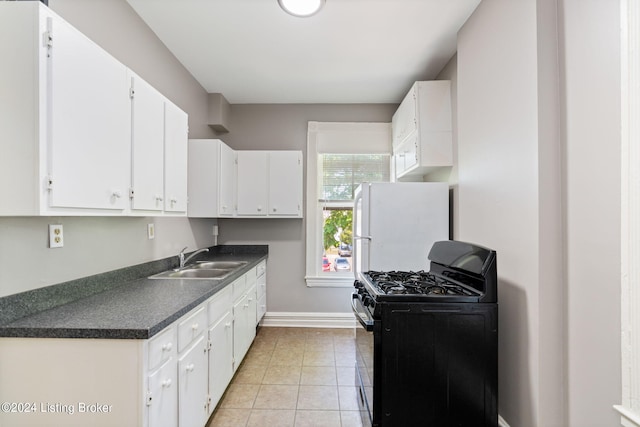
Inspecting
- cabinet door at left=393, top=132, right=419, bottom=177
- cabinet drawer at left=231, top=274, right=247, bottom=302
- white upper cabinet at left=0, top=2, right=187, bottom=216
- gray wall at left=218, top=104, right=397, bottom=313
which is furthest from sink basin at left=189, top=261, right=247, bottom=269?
cabinet door at left=393, top=132, right=419, bottom=177

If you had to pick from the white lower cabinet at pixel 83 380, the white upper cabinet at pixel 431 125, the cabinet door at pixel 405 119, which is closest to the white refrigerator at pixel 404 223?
the white upper cabinet at pixel 431 125

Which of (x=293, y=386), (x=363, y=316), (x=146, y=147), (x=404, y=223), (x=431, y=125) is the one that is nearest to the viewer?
(x=146, y=147)

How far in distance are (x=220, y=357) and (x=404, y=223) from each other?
1.71 metres

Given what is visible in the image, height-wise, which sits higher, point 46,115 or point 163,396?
point 46,115

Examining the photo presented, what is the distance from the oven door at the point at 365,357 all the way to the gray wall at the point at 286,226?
163 cm

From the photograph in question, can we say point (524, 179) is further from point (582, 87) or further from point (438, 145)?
point (438, 145)

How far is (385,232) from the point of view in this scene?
245 centimetres

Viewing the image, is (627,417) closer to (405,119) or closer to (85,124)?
(85,124)

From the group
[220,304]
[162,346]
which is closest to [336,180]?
[220,304]

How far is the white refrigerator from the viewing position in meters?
2.45

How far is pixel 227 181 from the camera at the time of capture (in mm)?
3109

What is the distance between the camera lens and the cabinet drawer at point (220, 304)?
5.97ft

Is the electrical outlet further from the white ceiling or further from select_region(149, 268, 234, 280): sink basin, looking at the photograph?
the white ceiling

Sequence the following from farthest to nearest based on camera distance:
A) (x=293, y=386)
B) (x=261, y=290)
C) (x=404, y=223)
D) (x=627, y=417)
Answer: (x=261, y=290) → (x=404, y=223) → (x=293, y=386) → (x=627, y=417)
